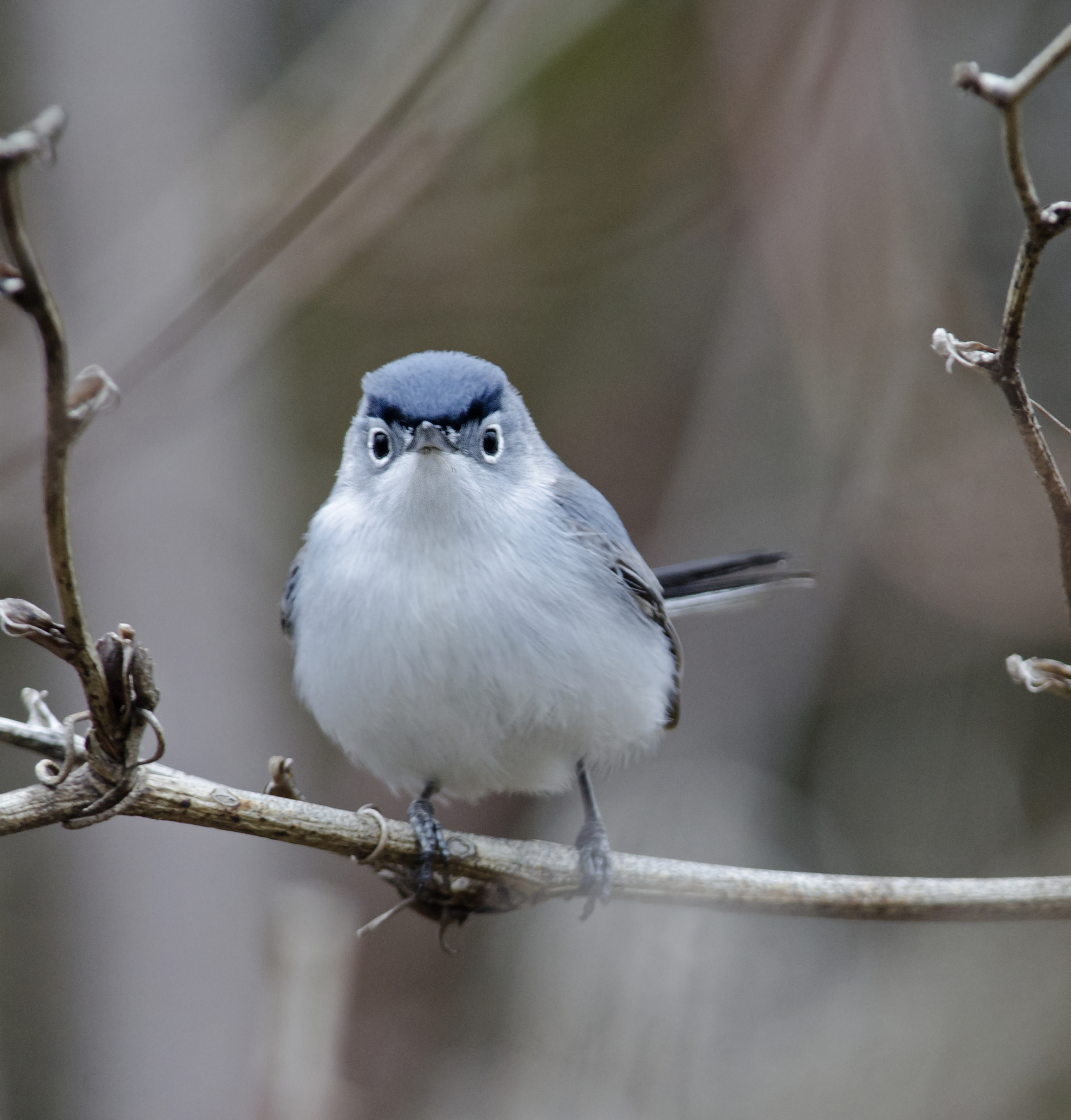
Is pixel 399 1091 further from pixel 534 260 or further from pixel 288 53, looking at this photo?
pixel 288 53

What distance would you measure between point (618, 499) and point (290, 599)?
2349mm

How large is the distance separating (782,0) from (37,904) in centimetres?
430

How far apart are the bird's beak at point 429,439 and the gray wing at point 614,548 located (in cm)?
40

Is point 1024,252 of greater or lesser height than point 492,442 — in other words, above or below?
above

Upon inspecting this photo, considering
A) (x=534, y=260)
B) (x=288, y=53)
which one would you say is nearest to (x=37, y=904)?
(x=534, y=260)

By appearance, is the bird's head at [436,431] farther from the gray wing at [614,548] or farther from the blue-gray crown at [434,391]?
the gray wing at [614,548]

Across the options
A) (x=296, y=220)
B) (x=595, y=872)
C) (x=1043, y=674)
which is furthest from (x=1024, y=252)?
(x=296, y=220)

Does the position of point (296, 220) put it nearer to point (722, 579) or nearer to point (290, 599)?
point (290, 599)

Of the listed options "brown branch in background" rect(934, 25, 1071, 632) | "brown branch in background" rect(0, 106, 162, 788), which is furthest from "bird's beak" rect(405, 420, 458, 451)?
"brown branch in background" rect(934, 25, 1071, 632)

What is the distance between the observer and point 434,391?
8.07ft

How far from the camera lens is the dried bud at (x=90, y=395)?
1.05 metres

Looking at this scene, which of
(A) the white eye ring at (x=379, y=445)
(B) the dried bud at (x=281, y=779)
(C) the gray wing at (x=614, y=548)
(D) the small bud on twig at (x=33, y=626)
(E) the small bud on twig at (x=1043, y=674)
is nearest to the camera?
(D) the small bud on twig at (x=33, y=626)

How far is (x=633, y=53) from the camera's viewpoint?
482cm

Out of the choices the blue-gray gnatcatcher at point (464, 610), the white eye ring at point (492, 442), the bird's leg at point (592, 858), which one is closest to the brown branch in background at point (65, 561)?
the blue-gray gnatcatcher at point (464, 610)
